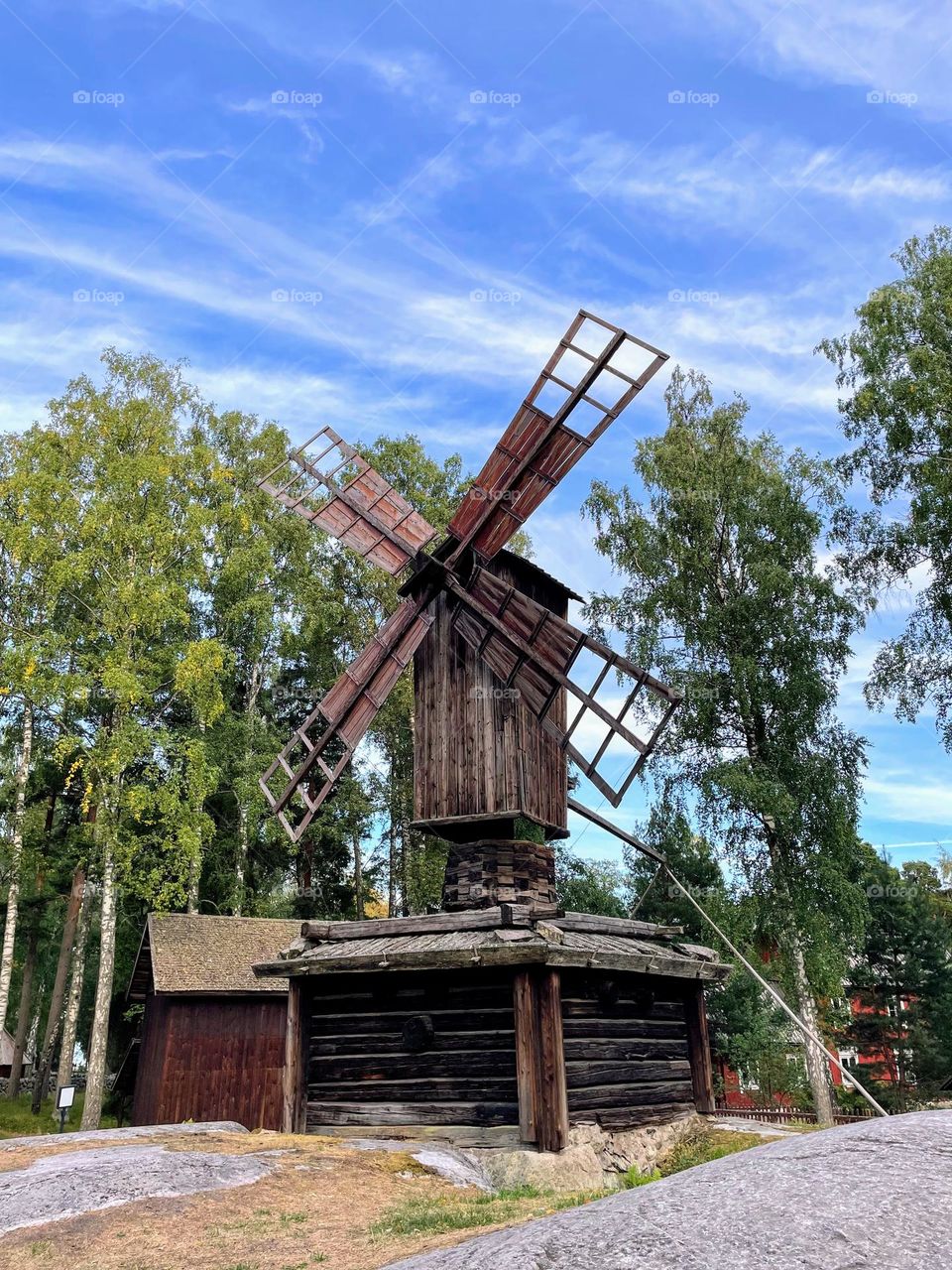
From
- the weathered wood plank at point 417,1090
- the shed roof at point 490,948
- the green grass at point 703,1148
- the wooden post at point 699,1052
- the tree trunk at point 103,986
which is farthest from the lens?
the tree trunk at point 103,986

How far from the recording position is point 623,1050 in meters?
12.9

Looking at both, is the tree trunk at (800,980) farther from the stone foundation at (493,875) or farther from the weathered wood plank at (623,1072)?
the stone foundation at (493,875)

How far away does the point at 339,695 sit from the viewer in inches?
565

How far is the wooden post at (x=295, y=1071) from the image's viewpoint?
12727 millimetres

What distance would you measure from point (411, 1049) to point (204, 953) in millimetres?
11355

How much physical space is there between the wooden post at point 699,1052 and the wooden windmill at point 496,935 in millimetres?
30

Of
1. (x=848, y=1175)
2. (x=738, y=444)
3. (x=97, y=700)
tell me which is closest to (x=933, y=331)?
(x=738, y=444)

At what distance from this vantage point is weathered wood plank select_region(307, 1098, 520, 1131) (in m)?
11.4

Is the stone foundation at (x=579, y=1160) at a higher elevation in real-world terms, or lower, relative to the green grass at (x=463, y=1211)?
lower

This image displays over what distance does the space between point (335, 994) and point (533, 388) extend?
8.94 metres

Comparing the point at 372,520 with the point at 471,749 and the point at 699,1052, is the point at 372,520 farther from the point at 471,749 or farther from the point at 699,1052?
the point at 699,1052

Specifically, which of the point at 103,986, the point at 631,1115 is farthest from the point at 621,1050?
the point at 103,986

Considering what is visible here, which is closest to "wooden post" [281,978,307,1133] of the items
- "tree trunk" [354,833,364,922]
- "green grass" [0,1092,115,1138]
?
"green grass" [0,1092,115,1138]

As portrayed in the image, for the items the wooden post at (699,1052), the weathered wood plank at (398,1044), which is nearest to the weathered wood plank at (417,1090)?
the weathered wood plank at (398,1044)
